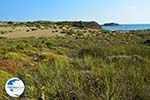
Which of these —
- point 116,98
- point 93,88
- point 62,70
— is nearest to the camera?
point 116,98

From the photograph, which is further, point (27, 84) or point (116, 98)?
point (27, 84)

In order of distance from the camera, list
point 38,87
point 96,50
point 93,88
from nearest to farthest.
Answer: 1. point 93,88
2. point 38,87
3. point 96,50

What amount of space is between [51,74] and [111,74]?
1.24m

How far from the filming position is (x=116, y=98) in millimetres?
6859

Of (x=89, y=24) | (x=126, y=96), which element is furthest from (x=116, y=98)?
(x=89, y=24)

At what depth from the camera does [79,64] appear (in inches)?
418

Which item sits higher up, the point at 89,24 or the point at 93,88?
the point at 93,88

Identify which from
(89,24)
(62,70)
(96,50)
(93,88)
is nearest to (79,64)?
(62,70)

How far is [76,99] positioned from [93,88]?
1.24 ft

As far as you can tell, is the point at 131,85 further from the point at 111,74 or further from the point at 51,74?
the point at 51,74

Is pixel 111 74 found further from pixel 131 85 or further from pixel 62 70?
pixel 62 70

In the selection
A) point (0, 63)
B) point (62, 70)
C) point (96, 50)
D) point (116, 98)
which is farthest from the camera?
point (96, 50)

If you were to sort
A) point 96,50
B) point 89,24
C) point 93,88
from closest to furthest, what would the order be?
point 93,88, point 96,50, point 89,24

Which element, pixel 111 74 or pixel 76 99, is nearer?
pixel 76 99
